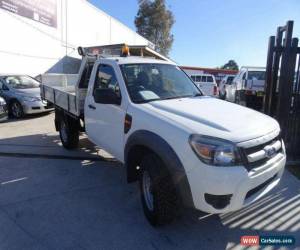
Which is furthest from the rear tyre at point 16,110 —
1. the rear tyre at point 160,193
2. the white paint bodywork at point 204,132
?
the rear tyre at point 160,193

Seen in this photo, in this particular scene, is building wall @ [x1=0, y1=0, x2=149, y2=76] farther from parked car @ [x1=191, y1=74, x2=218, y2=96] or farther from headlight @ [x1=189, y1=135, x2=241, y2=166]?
headlight @ [x1=189, y1=135, x2=241, y2=166]

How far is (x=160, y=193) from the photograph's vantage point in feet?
10.0

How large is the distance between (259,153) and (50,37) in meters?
16.3

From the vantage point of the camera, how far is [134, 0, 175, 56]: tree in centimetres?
4481

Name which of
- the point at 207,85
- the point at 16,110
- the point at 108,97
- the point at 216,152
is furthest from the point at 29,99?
the point at 207,85

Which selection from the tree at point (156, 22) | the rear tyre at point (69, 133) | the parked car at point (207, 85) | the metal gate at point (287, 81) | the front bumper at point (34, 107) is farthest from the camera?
the tree at point (156, 22)

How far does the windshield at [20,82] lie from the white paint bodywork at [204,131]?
8596 millimetres

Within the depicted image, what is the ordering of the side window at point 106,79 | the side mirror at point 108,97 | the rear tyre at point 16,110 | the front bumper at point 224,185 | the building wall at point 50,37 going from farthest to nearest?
the building wall at point 50,37 < the rear tyre at point 16,110 < the side window at point 106,79 < the side mirror at point 108,97 < the front bumper at point 224,185

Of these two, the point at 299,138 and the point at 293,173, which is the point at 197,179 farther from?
the point at 299,138

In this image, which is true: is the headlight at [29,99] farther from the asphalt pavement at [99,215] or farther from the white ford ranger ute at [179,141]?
the white ford ranger ute at [179,141]

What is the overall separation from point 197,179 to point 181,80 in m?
2.24

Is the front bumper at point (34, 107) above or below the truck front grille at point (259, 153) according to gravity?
below

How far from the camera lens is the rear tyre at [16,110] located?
418 inches

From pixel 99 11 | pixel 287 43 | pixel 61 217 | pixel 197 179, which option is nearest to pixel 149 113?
pixel 197 179
